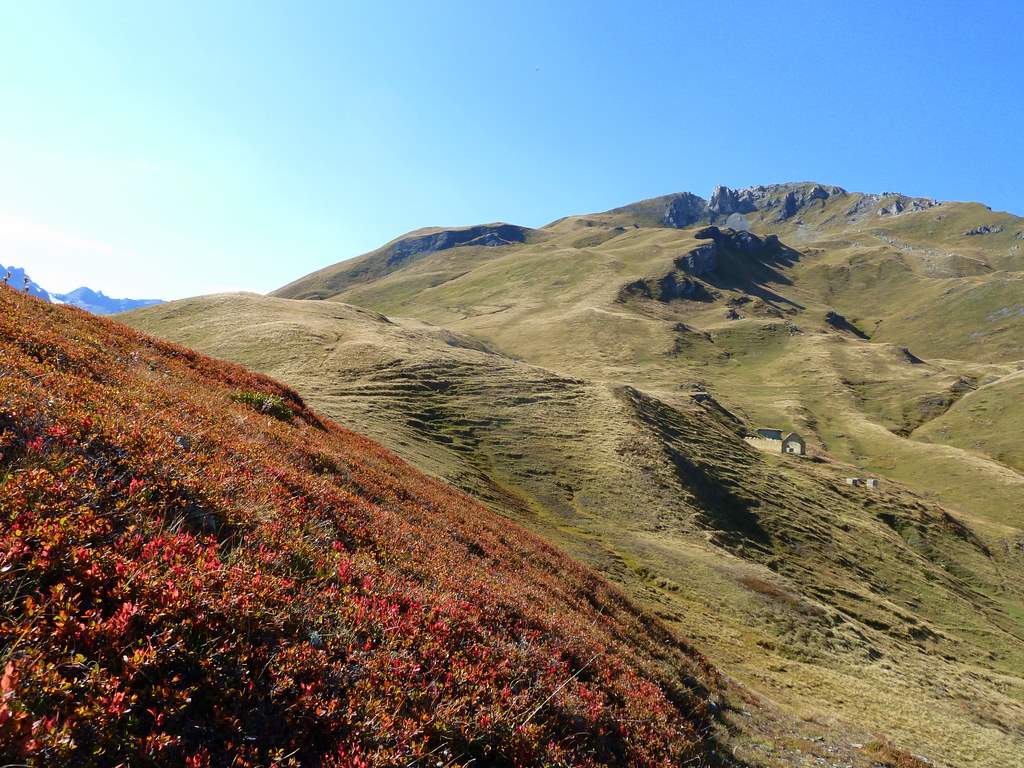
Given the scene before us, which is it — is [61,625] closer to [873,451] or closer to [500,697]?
[500,697]

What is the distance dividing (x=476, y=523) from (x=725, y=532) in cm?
3595

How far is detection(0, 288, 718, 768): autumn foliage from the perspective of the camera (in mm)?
3541

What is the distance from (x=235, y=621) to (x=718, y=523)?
47.6 metres

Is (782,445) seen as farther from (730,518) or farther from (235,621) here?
(235,621)

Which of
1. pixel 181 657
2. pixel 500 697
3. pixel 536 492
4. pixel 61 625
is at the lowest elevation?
pixel 536 492

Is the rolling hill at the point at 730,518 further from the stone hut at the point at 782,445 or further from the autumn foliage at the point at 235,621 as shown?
the autumn foliage at the point at 235,621

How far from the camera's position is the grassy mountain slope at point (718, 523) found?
23672 mm

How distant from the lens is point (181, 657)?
155 inches

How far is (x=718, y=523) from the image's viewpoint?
4528cm

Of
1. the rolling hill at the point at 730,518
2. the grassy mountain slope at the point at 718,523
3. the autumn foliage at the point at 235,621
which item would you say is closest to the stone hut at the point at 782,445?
the rolling hill at the point at 730,518

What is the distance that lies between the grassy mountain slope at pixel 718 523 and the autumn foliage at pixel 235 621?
6955 mm

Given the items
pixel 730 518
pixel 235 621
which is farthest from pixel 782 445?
pixel 235 621

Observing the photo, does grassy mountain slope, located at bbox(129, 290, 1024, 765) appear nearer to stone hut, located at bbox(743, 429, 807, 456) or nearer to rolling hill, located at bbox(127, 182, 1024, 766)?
rolling hill, located at bbox(127, 182, 1024, 766)

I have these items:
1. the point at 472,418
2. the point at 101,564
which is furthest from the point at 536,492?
the point at 101,564
